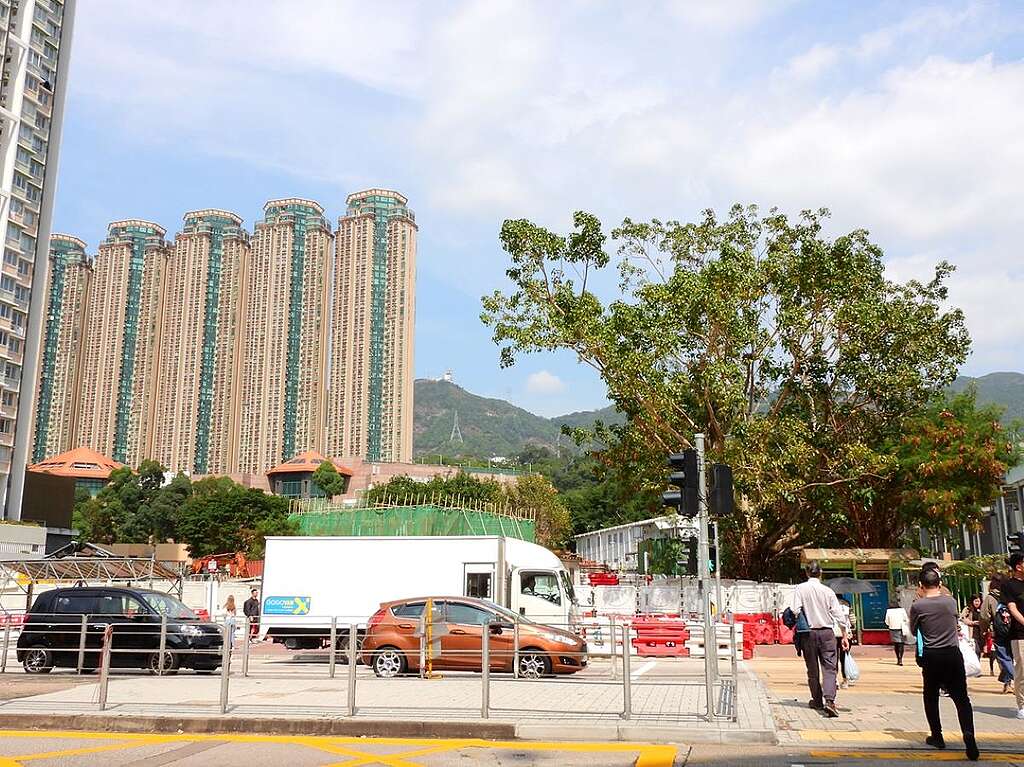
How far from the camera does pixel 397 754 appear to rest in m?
8.95

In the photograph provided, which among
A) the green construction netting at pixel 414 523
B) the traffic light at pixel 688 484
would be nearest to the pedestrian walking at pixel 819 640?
the traffic light at pixel 688 484

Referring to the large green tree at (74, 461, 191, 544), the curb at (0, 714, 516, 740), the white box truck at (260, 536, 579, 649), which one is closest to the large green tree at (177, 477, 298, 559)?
the large green tree at (74, 461, 191, 544)

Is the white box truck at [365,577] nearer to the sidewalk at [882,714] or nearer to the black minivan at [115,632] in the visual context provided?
the black minivan at [115,632]

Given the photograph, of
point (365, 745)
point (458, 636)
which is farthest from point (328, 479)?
point (365, 745)

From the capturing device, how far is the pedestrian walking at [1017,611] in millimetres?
10430

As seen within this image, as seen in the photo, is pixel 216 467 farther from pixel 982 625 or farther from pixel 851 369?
pixel 982 625

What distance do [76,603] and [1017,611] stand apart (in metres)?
16.7

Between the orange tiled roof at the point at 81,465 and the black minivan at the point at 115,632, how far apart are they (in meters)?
114

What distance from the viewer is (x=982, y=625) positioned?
14.0m

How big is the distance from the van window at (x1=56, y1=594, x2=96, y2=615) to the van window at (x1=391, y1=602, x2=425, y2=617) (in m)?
6.10

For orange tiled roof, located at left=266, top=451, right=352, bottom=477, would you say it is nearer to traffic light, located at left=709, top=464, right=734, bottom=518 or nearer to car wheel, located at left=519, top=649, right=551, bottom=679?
car wheel, located at left=519, top=649, right=551, bottom=679

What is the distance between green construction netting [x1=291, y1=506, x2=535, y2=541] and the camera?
43938 millimetres

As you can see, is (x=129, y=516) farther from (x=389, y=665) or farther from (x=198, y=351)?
(x=389, y=665)

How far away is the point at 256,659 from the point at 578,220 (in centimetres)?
2134
